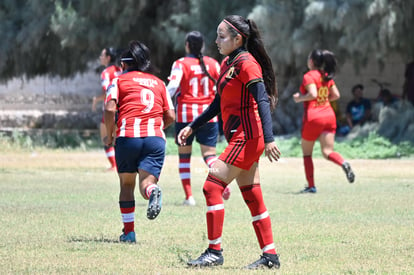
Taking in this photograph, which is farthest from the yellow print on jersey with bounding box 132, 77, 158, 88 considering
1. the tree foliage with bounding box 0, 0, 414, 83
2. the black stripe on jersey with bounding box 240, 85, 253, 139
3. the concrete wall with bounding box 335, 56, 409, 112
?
the concrete wall with bounding box 335, 56, 409, 112

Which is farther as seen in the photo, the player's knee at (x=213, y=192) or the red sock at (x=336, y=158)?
the red sock at (x=336, y=158)

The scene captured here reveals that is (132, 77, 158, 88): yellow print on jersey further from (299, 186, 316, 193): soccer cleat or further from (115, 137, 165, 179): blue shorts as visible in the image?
(299, 186, 316, 193): soccer cleat

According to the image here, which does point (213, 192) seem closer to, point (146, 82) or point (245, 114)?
point (245, 114)

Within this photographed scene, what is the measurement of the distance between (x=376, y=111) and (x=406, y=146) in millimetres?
2122

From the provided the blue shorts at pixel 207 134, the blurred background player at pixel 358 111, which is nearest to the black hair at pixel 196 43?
the blue shorts at pixel 207 134

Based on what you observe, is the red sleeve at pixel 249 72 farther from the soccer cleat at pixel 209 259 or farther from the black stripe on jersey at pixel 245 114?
the soccer cleat at pixel 209 259

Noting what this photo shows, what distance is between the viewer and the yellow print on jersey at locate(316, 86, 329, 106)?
12992 millimetres

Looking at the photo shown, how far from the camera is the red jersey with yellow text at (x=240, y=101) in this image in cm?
657

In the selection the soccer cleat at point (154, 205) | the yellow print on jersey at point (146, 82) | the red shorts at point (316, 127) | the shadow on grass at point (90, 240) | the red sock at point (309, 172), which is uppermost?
the yellow print on jersey at point (146, 82)

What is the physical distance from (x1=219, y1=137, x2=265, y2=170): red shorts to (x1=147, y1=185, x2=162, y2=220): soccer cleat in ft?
3.42

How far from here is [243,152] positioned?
21.6ft

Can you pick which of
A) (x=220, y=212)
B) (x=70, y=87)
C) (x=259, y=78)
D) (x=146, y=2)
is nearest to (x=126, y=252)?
(x=220, y=212)

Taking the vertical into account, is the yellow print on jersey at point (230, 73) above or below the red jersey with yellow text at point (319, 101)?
above

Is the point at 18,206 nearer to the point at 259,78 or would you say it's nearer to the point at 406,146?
the point at 259,78
